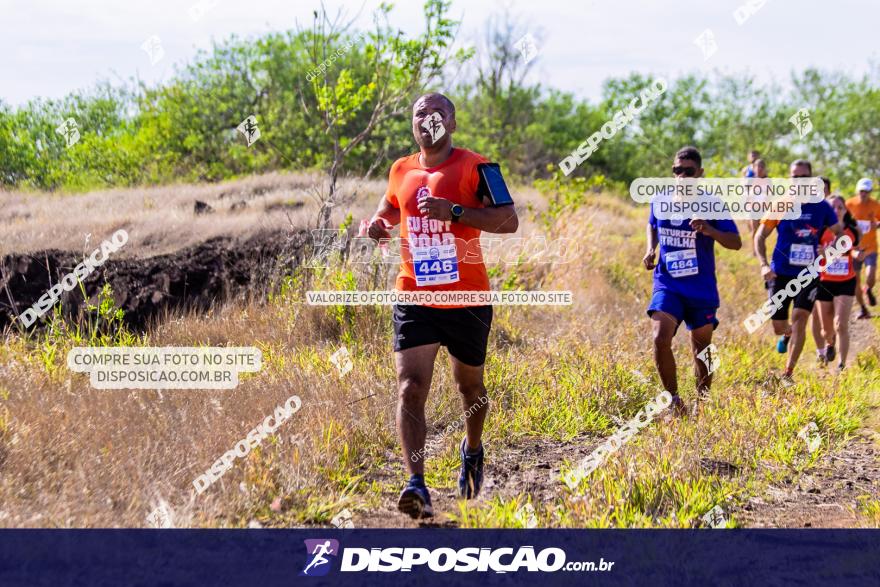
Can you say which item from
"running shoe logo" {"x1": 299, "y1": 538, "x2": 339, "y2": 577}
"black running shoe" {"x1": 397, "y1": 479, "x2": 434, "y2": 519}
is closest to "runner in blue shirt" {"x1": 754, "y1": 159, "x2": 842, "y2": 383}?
"black running shoe" {"x1": 397, "y1": 479, "x2": 434, "y2": 519}

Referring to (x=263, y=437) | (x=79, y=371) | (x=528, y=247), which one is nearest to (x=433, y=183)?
(x=263, y=437)

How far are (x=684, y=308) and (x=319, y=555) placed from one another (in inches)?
142

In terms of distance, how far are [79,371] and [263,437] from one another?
214cm

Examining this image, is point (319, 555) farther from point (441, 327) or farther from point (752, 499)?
point (752, 499)

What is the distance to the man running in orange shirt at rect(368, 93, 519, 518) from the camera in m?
4.51

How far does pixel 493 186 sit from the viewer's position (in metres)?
4.59

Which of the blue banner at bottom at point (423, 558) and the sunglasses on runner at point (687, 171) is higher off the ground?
the sunglasses on runner at point (687, 171)

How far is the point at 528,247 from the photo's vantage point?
11.6m

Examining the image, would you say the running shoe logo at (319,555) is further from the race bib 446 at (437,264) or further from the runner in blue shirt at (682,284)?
the runner in blue shirt at (682,284)

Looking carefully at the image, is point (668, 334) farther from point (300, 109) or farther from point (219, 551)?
point (300, 109)

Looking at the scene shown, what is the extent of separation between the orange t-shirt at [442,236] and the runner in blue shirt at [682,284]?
223 cm

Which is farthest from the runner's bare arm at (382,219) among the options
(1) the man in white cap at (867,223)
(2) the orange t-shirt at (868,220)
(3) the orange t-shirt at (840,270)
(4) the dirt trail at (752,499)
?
(2) the orange t-shirt at (868,220)

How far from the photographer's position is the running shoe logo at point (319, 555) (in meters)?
3.92

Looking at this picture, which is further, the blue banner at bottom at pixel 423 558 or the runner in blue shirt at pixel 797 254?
the runner in blue shirt at pixel 797 254
